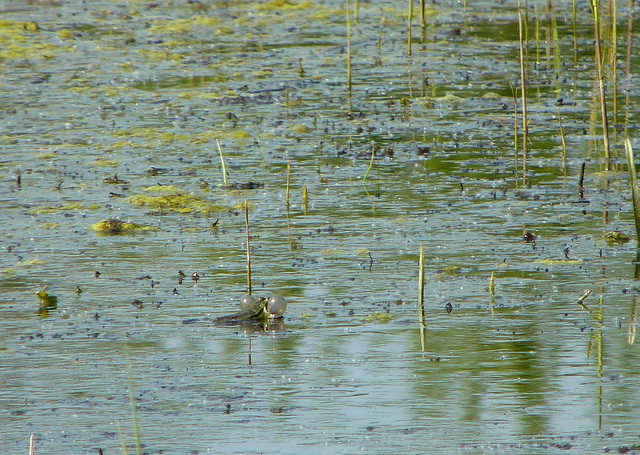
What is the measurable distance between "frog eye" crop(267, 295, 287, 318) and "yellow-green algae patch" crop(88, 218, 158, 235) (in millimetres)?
2180

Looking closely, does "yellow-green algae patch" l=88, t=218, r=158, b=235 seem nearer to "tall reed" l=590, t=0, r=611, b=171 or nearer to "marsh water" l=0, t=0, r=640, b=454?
"marsh water" l=0, t=0, r=640, b=454

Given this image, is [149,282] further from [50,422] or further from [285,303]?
[50,422]

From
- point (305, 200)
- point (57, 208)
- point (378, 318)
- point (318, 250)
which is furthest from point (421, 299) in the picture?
point (57, 208)

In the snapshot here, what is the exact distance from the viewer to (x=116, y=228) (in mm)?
7738

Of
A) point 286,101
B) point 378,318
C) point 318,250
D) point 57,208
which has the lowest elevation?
point 378,318

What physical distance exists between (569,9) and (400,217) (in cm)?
943

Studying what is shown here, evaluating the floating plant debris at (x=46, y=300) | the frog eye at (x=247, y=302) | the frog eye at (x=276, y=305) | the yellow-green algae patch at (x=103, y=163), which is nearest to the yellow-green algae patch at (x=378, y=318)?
the frog eye at (x=276, y=305)

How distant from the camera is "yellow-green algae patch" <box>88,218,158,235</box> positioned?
25.3ft

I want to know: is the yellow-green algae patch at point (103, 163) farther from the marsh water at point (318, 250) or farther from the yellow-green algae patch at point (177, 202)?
the yellow-green algae patch at point (177, 202)

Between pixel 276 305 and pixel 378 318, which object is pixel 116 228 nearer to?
pixel 276 305

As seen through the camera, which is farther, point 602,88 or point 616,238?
point 602,88

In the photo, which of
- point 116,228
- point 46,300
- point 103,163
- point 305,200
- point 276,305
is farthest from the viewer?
point 103,163

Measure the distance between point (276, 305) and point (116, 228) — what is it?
234 centimetres

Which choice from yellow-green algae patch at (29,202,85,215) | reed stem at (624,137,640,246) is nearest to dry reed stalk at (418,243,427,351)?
reed stem at (624,137,640,246)
